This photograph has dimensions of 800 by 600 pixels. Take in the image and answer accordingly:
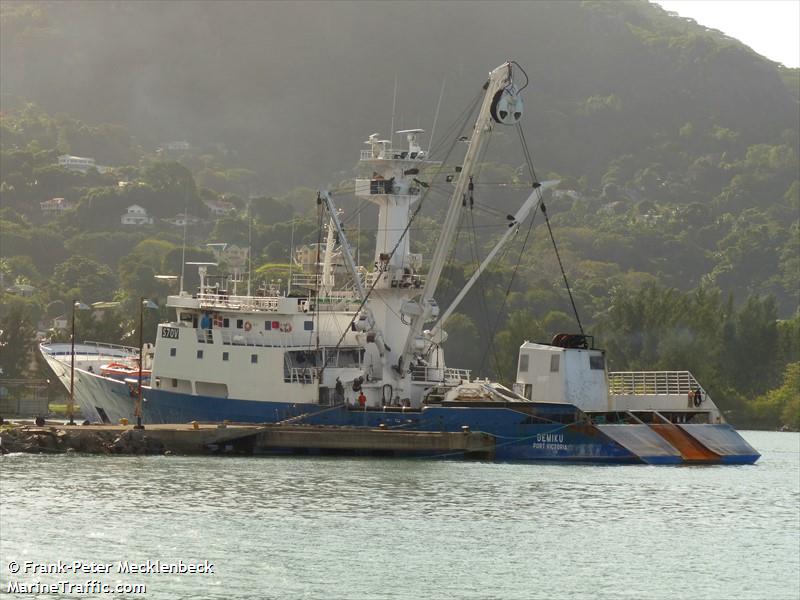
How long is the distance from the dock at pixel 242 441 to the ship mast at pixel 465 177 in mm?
5158

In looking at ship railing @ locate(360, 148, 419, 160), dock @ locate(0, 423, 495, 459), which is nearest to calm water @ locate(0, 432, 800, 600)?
dock @ locate(0, 423, 495, 459)

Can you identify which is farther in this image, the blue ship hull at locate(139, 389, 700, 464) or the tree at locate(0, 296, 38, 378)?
the tree at locate(0, 296, 38, 378)

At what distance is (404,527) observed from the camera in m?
42.0

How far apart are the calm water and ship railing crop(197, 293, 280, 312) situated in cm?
834

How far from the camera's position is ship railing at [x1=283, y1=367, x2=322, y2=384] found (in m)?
61.9

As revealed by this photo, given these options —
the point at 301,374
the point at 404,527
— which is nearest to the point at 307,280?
the point at 301,374

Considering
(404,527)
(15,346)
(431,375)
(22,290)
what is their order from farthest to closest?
(22,290)
(15,346)
(431,375)
(404,527)

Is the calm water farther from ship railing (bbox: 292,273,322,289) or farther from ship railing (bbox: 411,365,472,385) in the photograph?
ship railing (bbox: 292,273,322,289)

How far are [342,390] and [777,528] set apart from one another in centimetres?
2046

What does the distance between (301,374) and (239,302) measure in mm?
4088

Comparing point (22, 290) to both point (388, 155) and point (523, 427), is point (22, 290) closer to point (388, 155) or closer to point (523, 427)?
point (388, 155)

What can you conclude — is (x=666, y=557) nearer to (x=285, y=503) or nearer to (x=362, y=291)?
(x=285, y=503)

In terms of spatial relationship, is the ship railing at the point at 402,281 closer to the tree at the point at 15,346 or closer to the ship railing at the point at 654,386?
the ship railing at the point at 654,386

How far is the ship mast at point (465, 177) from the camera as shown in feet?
194
